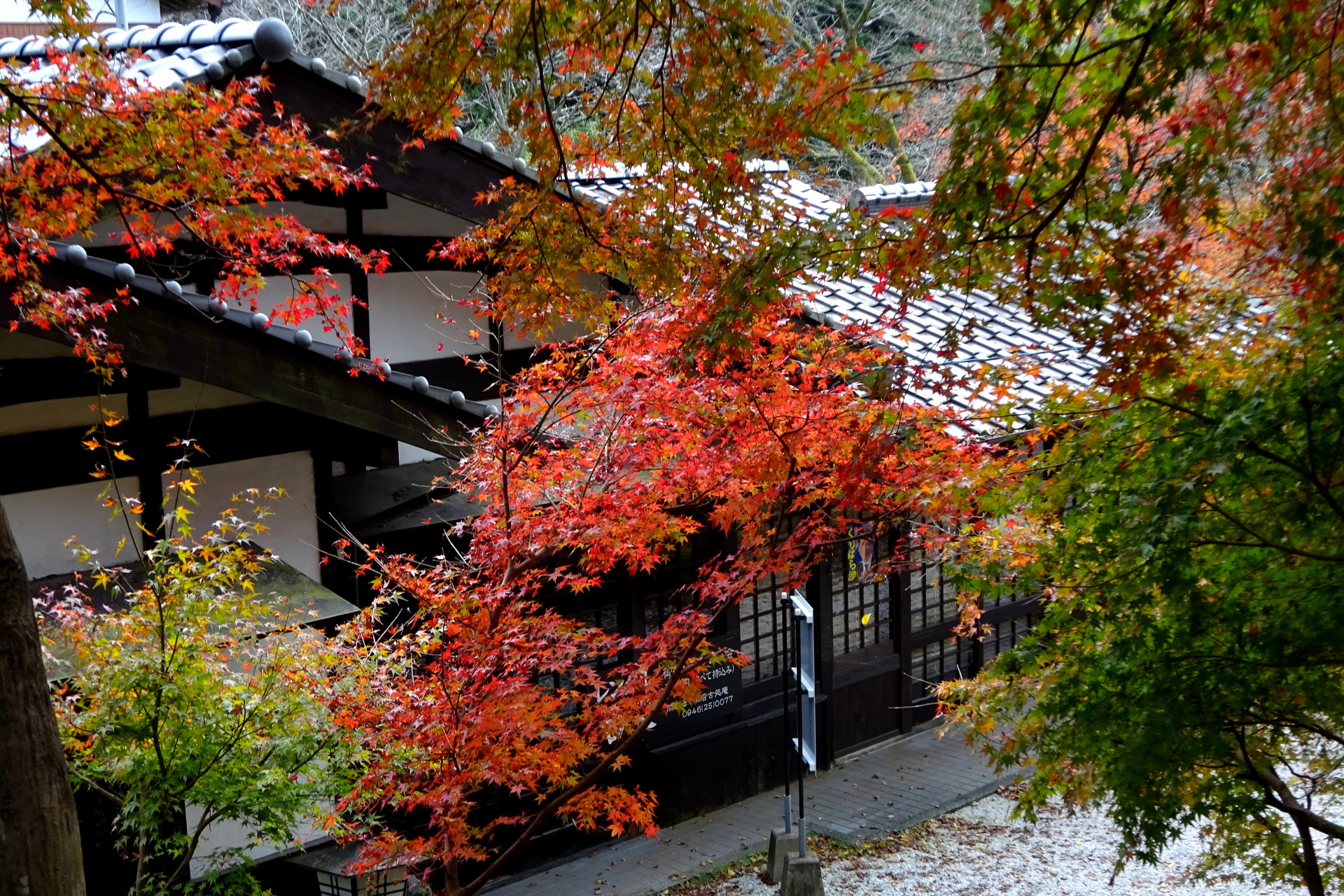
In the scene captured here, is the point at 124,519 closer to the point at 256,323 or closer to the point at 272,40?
the point at 256,323

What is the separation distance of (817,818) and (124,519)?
289 inches

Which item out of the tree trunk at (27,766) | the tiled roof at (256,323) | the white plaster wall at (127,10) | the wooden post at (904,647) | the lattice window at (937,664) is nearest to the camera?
the tree trunk at (27,766)

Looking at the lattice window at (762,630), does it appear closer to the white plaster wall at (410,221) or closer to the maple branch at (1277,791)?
the white plaster wall at (410,221)

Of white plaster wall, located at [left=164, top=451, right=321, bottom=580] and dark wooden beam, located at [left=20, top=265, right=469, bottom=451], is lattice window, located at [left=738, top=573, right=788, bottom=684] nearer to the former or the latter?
white plaster wall, located at [left=164, top=451, right=321, bottom=580]

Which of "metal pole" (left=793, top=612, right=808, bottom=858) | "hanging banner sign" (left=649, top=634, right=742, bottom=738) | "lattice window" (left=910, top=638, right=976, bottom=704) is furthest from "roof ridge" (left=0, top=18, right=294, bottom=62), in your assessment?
"lattice window" (left=910, top=638, right=976, bottom=704)

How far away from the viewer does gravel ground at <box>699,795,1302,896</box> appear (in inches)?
Result: 382

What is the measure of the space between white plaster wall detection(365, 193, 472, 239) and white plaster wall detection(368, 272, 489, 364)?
37cm

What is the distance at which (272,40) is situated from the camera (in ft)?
24.2

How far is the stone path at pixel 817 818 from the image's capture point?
388 inches

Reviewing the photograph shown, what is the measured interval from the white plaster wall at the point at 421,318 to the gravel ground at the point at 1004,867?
536 centimetres

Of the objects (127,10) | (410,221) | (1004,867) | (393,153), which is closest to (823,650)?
(1004,867)

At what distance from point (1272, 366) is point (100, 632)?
5.82 meters

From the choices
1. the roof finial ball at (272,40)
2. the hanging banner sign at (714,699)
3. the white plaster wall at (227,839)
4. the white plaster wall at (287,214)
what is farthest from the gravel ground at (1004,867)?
the roof finial ball at (272,40)

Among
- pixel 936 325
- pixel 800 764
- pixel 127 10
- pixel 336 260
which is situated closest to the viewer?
pixel 336 260
